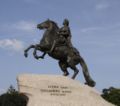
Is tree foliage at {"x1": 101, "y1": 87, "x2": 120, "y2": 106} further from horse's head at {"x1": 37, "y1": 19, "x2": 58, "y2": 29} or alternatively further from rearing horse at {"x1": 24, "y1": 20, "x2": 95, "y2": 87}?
rearing horse at {"x1": 24, "y1": 20, "x2": 95, "y2": 87}

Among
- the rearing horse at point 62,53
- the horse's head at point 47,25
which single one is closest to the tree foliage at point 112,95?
the horse's head at point 47,25

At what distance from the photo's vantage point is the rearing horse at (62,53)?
21844mm

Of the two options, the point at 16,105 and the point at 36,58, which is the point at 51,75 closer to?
the point at 36,58

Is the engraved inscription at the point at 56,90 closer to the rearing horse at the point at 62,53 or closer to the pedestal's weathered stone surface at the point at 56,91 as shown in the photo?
the pedestal's weathered stone surface at the point at 56,91

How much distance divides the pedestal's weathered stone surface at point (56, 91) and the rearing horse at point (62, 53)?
1.69m

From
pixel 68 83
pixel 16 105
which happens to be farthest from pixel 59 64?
pixel 16 105

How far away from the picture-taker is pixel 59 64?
73.6 feet

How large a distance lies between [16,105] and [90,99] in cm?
1896

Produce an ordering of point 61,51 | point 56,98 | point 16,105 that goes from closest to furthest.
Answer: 1. point 56,98
2. point 61,51
3. point 16,105

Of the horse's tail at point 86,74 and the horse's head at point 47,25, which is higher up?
the horse's head at point 47,25

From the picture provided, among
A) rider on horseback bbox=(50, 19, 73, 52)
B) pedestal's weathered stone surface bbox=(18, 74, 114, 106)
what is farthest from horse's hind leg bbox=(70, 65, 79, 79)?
pedestal's weathered stone surface bbox=(18, 74, 114, 106)

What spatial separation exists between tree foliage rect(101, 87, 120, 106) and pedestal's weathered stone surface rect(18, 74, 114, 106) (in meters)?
28.3

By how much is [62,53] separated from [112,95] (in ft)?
94.7

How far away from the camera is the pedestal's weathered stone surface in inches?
788
